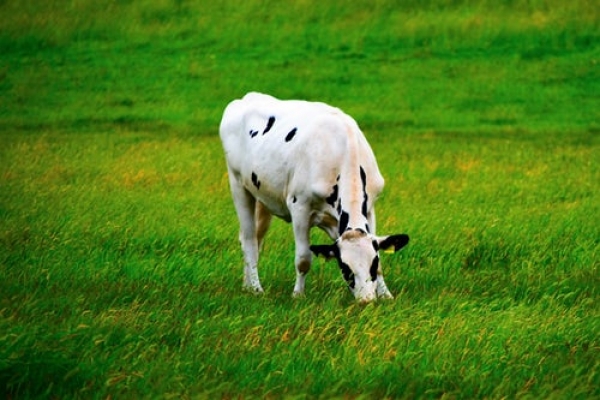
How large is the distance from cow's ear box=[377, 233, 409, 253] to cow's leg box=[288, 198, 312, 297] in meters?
1.01

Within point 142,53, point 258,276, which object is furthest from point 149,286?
point 142,53

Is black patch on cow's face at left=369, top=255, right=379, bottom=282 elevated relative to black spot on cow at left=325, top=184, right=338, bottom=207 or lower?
lower

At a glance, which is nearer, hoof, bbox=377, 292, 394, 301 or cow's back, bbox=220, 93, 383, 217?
hoof, bbox=377, 292, 394, 301

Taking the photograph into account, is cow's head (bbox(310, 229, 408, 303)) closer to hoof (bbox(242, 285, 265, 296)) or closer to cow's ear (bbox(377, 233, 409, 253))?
cow's ear (bbox(377, 233, 409, 253))

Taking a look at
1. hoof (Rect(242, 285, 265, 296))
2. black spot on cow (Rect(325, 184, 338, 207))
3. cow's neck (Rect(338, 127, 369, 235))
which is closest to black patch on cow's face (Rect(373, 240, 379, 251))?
cow's neck (Rect(338, 127, 369, 235))

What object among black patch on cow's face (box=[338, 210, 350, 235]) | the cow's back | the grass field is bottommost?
the grass field

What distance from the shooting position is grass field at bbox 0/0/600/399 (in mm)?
7008

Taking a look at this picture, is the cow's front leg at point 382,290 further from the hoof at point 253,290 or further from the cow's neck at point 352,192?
the hoof at point 253,290

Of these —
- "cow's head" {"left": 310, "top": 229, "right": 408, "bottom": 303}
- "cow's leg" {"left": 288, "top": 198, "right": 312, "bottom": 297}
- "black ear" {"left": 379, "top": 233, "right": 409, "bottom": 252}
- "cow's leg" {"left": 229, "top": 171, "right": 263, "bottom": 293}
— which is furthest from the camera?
"cow's leg" {"left": 229, "top": 171, "right": 263, "bottom": 293}

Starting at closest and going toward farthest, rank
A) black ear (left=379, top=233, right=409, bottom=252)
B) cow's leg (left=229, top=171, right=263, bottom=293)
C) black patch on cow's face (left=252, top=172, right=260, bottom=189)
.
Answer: black ear (left=379, top=233, right=409, bottom=252)
cow's leg (left=229, top=171, right=263, bottom=293)
black patch on cow's face (left=252, top=172, right=260, bottom=189)

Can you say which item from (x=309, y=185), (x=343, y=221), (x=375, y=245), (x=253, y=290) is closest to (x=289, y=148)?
(x=309, y=185)

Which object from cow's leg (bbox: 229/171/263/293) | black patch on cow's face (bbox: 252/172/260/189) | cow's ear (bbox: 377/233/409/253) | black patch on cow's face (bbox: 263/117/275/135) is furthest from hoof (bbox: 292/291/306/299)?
black patch on cow's face (bbox: 263/117/275/135)

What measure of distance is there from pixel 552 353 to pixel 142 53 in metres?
28.3

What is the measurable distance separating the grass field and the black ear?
18.9 inches
